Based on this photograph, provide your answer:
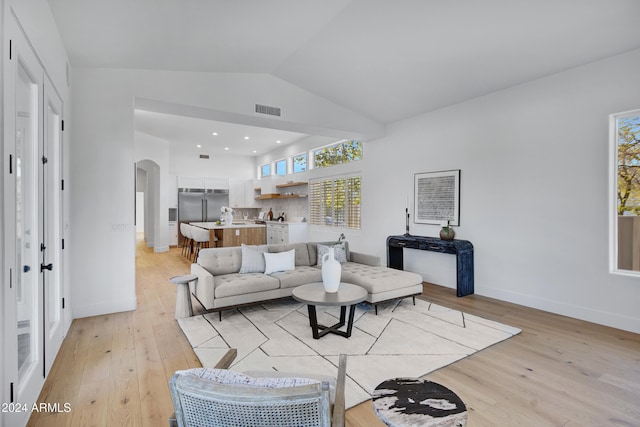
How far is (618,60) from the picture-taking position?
11.3 feet

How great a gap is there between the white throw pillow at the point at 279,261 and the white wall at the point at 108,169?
1.68 m

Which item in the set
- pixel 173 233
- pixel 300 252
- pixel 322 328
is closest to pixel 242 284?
pixel 322 328

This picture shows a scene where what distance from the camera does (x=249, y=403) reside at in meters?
0.97

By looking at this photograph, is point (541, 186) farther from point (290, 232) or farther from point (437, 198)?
point (290, 232)

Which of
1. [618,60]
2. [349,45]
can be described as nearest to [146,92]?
[349,45]

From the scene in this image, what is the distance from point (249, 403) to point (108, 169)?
398 centimetres

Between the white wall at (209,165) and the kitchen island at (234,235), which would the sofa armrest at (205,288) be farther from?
the white wall at (209,165)

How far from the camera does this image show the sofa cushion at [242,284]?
12.0ft

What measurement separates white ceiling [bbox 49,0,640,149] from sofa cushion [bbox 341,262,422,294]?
2765 mm

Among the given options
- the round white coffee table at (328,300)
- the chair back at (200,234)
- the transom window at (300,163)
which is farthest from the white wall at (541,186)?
the chair back at (200,234)

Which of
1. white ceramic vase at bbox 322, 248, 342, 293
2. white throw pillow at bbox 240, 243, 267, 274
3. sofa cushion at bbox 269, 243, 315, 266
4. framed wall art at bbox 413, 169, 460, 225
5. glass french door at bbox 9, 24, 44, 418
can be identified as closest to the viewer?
glass french door at bbox 9, 24, 44, 418

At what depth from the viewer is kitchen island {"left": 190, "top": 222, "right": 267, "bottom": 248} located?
721 cm

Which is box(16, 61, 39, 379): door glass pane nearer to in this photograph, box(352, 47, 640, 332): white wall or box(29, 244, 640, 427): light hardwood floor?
box(29, 244, 640, 427): light hardwood floor

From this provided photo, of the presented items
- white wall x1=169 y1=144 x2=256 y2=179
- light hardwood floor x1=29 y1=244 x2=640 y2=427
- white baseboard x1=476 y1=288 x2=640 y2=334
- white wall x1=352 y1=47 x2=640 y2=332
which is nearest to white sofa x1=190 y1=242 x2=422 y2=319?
light hardwood floor x1=29 y1=244 x2=640 y2=427
